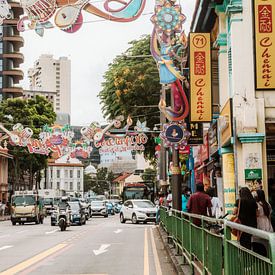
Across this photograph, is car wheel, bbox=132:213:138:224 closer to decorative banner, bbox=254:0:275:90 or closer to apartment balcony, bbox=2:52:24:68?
decorative banner, bbox=254:0:275:90

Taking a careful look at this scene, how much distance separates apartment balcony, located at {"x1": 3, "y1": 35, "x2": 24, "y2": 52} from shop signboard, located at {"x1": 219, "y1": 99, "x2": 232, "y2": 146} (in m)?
70.0

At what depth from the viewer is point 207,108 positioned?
1875 centimetres

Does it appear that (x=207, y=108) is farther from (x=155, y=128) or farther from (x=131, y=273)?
(x=155, y=128)

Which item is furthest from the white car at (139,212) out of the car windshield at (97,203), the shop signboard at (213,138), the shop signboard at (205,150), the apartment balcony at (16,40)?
the apartment balcony at (16,40)

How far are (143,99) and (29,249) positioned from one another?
17.5 metres

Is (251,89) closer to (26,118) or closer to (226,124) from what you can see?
(226,124)

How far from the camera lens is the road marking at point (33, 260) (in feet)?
43.4

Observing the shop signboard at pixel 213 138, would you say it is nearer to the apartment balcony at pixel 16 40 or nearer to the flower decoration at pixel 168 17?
the flower decoration at pixel 168 17

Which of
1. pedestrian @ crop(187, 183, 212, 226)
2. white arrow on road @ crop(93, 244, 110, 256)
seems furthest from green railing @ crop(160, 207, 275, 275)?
white arrow on road @ crop(93, 244, 110, 256)

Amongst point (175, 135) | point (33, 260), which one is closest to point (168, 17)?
point (175, 135)

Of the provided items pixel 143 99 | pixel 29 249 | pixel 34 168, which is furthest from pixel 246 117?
pixel 34 168

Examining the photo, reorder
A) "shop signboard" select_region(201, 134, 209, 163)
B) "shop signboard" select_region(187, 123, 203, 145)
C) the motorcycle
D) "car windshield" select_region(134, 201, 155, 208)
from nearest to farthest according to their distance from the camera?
"shop signboard" select_region(187, 123, 203, 145), "shop signboard" select_region(201, 134, 209, 163), the motorcycle, "car windshield" select_region(134, 201, 155, 208)

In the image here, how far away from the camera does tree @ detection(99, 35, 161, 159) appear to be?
110 feet

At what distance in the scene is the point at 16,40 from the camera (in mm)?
84500
